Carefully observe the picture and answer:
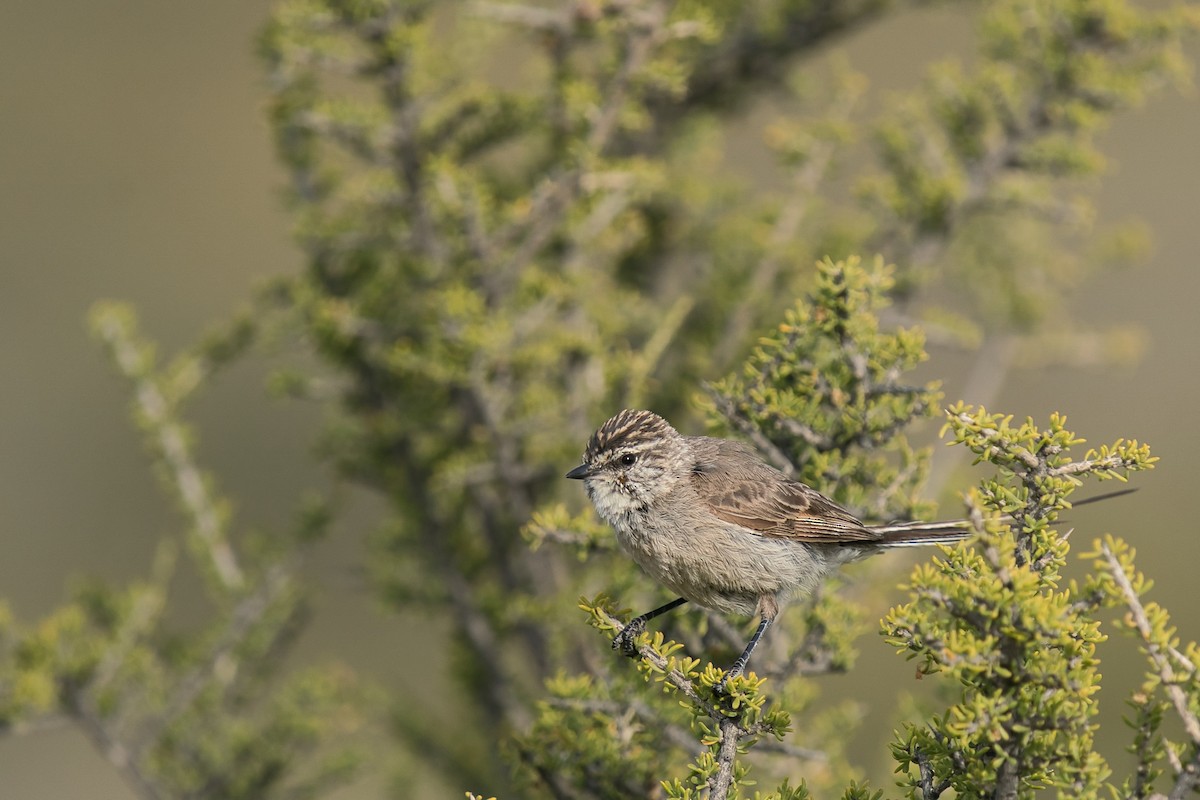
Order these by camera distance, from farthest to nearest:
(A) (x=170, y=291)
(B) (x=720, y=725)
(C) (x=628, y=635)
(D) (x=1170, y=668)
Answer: (A) (x=170, y=291) → (C) (x=628, y=635) → (B) (x=720, y=725) → (D) (x=1170, y=668)

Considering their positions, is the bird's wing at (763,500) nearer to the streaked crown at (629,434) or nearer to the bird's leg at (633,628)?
the streaked crown at (629,434)

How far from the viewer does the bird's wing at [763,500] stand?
4.29m

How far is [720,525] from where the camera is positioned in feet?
14.5

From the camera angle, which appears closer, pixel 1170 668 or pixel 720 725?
pixel 1170 668

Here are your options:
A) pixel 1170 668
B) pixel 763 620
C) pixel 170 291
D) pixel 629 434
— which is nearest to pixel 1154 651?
pixel 1170 668

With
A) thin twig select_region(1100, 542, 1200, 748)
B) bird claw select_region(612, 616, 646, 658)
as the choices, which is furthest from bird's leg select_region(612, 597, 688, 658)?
thin twig select_region(1100, 542, 1200, 748)

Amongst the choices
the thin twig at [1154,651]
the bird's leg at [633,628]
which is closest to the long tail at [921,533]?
the bird's leg at [633,628]

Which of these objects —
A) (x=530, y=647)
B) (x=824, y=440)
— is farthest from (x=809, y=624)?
(x=530, y=647)

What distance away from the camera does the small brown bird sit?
167 inches

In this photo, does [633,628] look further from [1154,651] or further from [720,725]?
[1154,651]

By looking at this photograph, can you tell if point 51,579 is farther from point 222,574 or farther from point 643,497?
point 643,497

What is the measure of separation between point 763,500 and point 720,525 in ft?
0.67

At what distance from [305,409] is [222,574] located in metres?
15.8

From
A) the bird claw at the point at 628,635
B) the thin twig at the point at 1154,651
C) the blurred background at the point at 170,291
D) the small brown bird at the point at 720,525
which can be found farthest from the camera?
the blurred background at the point at 170,291
